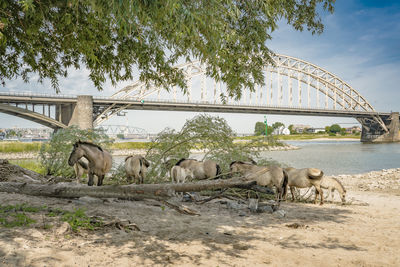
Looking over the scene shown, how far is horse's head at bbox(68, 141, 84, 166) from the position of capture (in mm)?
6187

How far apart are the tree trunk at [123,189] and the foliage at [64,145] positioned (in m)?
4.31

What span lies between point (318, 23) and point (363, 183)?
10.8 meters

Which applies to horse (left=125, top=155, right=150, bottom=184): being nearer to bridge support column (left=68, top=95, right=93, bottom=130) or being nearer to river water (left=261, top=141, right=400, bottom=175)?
river water (left=261, top=141, right=400, bottom=175)

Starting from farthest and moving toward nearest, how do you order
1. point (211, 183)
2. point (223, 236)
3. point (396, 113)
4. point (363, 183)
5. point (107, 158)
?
point (396, 113) → point (363, 183) → point (107, 158) → point (211, 183) → point (223, 236)

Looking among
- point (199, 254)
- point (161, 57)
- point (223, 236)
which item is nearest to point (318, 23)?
point (161, 57)

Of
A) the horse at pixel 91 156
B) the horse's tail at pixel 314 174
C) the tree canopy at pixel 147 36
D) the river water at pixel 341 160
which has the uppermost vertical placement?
the tree canopy at pixel 147 36

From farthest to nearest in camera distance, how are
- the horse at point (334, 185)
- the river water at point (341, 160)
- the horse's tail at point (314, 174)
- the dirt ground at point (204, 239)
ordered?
1. the river water at point (341, 160)
2. the horse at point (334, 185)
3. the horse's tail at point (314, 174)
4. the dirt ground at point (204, 239)

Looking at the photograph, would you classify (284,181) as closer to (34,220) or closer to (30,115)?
(34,220)

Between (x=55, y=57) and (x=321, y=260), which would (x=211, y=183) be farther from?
(x=55, y=57)

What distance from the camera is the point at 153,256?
3.79 meters

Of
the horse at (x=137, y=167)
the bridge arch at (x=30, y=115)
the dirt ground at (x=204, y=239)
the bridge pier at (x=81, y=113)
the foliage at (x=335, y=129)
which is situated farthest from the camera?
the foliage at (x=335, y=129)

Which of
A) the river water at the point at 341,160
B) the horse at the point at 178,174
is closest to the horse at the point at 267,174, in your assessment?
the horse at the point at 178,174

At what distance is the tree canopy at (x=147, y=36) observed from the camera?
3918 mm

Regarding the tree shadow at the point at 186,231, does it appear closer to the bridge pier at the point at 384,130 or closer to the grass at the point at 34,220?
the grass at the point at 34,220
